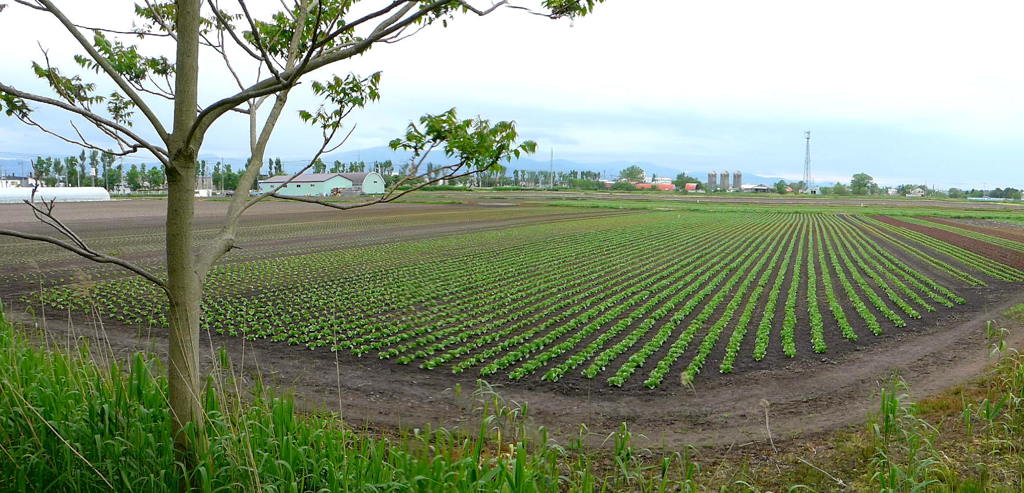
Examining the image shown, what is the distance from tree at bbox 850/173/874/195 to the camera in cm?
14850

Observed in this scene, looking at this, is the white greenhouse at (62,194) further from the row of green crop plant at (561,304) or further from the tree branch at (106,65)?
the tree branch at (106,65)

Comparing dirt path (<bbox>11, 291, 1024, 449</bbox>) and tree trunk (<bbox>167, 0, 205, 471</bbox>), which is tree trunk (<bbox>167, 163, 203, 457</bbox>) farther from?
dirt path (<bbox>11, 291, 1024, 449</bbox>)

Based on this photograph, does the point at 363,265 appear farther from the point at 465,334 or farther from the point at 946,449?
the point at 946,449

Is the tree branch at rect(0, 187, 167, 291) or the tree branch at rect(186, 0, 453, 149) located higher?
the tree branch at rect(186, 0, 453, 149)

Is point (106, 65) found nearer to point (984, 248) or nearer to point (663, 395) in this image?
point (663, 395)

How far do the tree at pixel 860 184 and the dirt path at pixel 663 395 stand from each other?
156 meters

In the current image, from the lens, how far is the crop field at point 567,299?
1105 centimetres

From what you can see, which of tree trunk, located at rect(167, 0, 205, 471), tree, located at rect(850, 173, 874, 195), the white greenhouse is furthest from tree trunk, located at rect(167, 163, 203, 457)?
tree, located at rect(850, 173, 874, 195)

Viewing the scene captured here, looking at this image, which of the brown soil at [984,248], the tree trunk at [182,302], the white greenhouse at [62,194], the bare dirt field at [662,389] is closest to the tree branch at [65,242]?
the tree trunk at [182,302]

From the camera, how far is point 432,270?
21.3 meters

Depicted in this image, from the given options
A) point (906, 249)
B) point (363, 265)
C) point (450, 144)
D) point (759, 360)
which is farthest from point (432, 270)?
point (906, 249)

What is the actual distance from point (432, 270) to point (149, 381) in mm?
16057

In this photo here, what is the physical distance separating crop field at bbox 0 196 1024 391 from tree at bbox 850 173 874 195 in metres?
133

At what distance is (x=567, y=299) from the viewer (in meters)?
16.3
